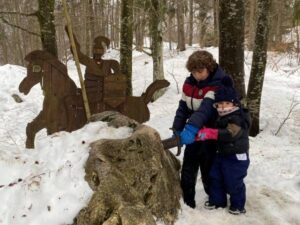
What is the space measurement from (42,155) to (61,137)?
278 millimetres

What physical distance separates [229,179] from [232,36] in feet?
8.14

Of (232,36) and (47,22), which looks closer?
(232,36)

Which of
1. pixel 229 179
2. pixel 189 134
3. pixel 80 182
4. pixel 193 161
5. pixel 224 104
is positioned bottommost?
pixel 229 179

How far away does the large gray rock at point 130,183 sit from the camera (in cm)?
301

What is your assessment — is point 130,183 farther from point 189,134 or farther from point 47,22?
point 47,22

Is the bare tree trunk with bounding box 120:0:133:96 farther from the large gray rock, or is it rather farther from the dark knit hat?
the dark knit hat

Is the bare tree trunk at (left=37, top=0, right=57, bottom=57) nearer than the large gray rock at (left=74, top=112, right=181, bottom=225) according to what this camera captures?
No

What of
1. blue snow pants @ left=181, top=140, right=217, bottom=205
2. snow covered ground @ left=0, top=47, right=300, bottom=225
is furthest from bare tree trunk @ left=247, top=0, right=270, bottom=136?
blue snow pants @ left=181, top=140, right=217, bottom=205

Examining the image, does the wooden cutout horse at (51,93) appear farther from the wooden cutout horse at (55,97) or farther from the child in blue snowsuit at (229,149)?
the child in blue snowsuit at (229,149)

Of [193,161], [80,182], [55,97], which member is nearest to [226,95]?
[193,161]

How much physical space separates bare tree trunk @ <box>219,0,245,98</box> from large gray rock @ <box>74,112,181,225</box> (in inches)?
93.5

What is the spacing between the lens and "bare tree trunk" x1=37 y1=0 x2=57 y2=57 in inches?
241

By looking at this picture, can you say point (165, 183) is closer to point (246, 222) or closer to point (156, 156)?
point (156, 156)

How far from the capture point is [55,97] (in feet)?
16.7
